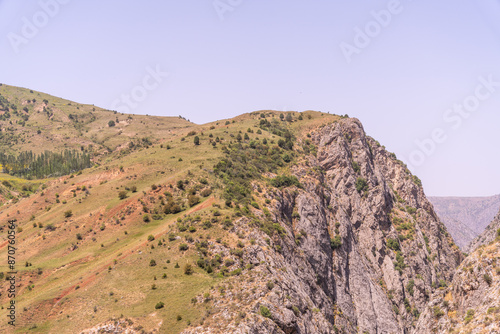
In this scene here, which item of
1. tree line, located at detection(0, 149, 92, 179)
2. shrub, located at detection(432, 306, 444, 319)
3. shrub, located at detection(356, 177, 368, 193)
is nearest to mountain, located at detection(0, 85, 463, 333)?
shrub, located at detection(356, 177, 368, 193)

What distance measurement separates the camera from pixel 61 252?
224 ft

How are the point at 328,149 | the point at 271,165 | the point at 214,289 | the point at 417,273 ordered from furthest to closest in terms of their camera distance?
the point at 328,149
the point at 417,273
the point at 271,165
the point at 214,289

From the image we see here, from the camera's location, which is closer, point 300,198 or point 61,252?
point 61,252

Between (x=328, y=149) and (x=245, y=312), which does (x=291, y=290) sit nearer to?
(x=245, y=312)

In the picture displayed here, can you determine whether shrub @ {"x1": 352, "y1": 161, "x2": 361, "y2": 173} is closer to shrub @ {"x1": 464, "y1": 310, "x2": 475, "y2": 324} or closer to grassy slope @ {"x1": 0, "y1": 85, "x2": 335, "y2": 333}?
grassy slope @ {"x1": 0, "y1": 85, "x2": 335, "y2": 333}

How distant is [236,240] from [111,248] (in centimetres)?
2416

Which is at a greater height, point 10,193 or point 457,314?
point 10,193

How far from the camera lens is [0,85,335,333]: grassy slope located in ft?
152

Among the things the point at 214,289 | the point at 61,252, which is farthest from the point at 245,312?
the point at 61,252

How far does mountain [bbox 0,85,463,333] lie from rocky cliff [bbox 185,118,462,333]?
38 centimetres

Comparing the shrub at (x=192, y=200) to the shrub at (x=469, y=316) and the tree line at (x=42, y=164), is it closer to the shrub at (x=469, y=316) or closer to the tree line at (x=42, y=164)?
the shrub at (x=469, y=316)

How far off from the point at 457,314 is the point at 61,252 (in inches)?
2683

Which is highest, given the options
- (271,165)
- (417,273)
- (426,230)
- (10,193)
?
(271,165)

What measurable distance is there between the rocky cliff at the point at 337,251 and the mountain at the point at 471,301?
17.7 m
